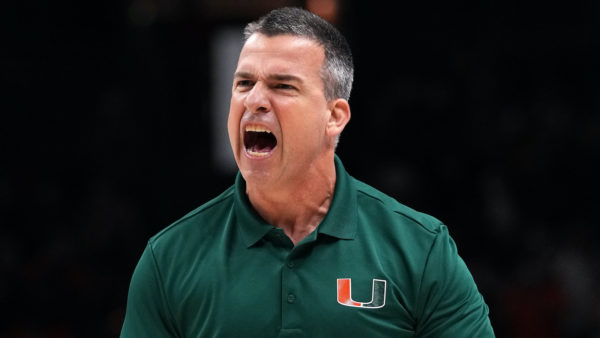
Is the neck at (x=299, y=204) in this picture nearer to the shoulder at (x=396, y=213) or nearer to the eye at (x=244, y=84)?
the shoulder at (x=396, y=213)

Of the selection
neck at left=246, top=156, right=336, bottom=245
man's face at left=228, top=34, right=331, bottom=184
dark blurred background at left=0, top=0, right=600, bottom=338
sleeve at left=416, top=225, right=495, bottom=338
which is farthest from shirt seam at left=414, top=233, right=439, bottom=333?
dark blurred background at left=0, top=0, right=600, bottom=338

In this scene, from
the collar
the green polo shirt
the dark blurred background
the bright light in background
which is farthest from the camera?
the bright light in background

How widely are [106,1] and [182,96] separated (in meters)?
1.19

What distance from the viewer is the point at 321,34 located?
2562 millimetres

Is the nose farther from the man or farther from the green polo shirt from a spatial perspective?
the green polo shirt

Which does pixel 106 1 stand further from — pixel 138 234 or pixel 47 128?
pixel 138 234

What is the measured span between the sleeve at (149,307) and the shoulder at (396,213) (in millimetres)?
636

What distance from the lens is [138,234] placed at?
295 inches

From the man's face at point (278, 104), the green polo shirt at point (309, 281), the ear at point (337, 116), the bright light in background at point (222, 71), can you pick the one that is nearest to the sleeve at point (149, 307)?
the green polo shirt at point (309, 281)

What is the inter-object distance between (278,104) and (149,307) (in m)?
0.67

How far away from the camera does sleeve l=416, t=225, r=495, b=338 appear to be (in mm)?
2539

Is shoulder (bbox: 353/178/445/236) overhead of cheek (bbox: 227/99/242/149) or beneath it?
beneath

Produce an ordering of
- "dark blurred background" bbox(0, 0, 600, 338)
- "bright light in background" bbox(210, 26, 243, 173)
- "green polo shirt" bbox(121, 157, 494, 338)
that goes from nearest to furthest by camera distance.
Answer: "green polo shirt" bbox(121, 157, 494, 338) → "dark blurred background" bbox(0, 0, 600, 338) → "bright light in background" bbox(210, 26, 243, 173)

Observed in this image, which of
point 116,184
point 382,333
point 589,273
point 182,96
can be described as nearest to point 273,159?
point 382,333
